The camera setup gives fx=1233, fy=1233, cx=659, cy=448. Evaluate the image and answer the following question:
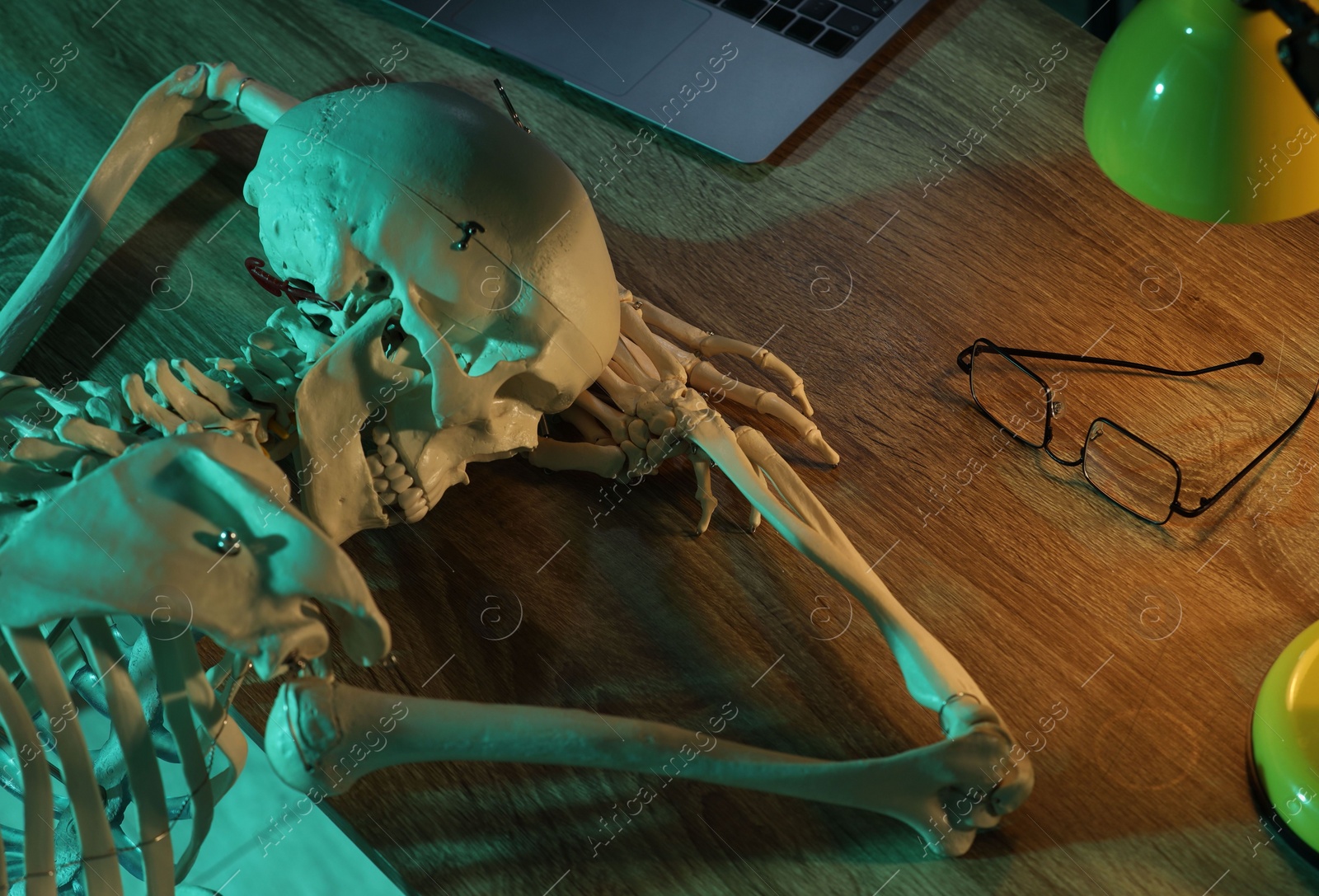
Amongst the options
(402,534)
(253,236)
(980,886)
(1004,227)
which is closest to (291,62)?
(253,236)

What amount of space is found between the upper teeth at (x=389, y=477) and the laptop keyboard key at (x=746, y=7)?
821 mm

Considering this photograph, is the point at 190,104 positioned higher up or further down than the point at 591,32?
higher up

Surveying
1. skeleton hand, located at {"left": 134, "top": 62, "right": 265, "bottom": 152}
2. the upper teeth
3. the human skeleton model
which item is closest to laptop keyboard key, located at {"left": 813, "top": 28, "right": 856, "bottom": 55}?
the human skeleton model

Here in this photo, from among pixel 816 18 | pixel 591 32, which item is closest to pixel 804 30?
pixel 816 18

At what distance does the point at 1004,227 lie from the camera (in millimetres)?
1479

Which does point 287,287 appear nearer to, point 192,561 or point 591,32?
point 192,561

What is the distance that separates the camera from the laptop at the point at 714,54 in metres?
1.58

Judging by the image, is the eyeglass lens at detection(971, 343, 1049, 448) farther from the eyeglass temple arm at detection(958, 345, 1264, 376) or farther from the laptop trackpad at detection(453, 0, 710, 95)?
the laptop trackpad at detection(453, 0, 710, 95)

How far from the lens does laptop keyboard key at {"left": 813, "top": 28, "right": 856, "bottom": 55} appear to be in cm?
162

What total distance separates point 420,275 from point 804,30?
793 mm

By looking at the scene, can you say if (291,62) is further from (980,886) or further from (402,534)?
(980,886)

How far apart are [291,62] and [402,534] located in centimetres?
78

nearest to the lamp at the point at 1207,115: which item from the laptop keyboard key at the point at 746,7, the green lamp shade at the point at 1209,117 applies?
the green lamp shade at the point at 1209,117

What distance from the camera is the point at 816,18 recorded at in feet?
5.37
